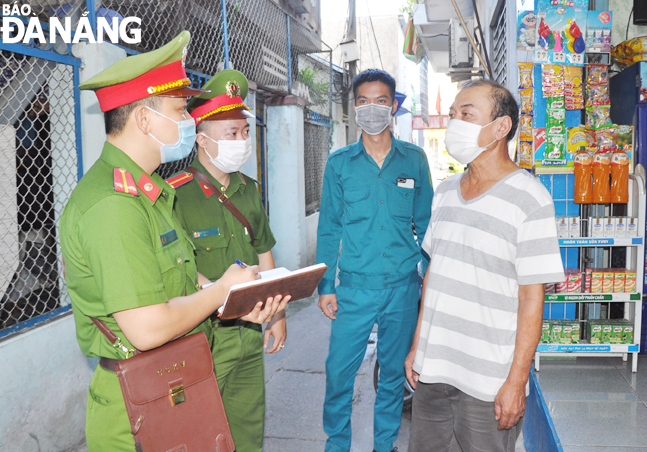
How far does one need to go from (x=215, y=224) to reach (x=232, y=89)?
0.72 m

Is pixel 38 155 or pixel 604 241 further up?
pixel 38 155

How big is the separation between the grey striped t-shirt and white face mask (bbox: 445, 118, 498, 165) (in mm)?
191

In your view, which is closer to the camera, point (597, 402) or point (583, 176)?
point (597, 402)

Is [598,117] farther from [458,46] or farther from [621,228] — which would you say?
[458,46]

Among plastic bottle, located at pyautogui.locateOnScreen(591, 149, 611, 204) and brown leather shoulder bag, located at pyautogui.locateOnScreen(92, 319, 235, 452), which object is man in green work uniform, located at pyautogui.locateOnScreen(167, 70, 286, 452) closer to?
brown leather shoulder bag, located at pyautogui.locateOnScreen(92, 319, 235, 452)

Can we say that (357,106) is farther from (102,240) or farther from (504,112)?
(102,240)

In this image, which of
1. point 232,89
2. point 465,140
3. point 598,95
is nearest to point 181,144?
point 232,89

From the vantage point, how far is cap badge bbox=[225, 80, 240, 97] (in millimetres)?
2559

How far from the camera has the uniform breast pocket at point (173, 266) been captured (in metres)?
1.60

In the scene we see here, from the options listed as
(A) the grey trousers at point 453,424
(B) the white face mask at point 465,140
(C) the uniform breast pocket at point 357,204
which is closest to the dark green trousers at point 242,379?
(A) the grey trousers at point 453,424

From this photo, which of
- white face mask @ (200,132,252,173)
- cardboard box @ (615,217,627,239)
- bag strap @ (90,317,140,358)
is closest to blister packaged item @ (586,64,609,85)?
cardboard box @ (615,217,627,239)

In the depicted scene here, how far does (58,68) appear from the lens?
10.7 feet

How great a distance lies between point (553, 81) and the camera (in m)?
4.20

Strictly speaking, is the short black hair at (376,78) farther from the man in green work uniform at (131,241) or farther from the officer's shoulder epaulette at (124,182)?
the officer's shoulder epaulette at (124,182)
